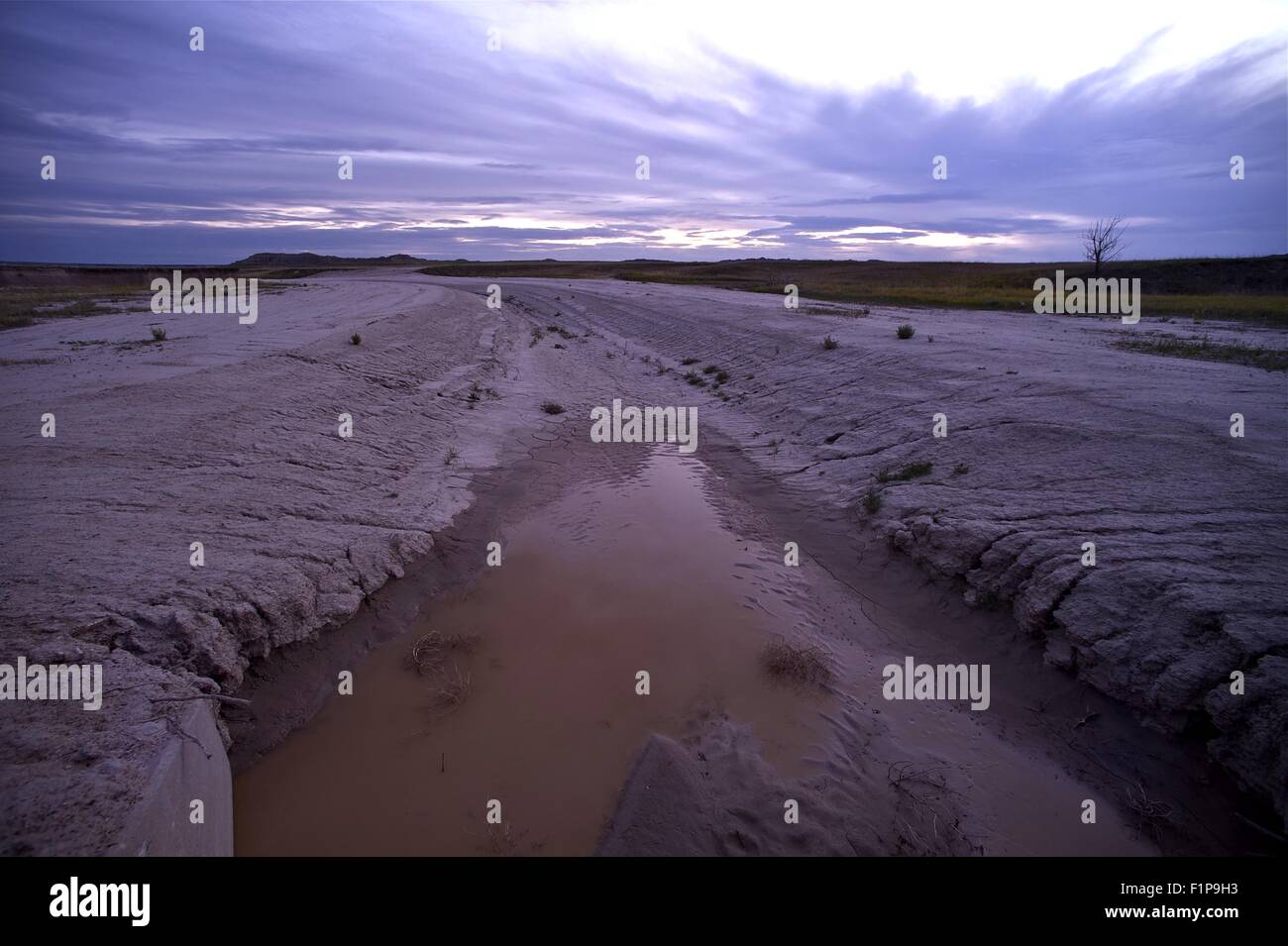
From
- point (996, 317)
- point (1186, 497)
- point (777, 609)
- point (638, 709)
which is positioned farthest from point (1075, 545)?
point (996, 317)

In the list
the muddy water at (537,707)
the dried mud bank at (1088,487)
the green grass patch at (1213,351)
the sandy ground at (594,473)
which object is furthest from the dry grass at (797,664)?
the green grass patch at (1213,351)

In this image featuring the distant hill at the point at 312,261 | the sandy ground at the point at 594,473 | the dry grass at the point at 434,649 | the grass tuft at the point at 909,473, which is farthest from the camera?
the distant hill at the point at 312,261

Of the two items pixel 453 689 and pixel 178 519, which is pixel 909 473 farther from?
pixel 178 519

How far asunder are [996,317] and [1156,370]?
1286 cm

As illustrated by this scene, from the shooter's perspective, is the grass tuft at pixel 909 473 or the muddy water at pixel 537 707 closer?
the muddy water at pixel 537 707

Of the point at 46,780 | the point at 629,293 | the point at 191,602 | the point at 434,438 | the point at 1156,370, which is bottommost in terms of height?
the point at 46,780

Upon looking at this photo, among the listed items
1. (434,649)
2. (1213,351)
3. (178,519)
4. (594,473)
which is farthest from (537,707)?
(1213,351)

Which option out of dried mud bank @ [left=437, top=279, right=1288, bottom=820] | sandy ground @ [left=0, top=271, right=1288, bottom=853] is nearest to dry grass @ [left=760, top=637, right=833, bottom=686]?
sandy ground @ [left=0, top=271, right=1288, bottom=853]

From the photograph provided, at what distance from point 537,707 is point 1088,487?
6.57 meters

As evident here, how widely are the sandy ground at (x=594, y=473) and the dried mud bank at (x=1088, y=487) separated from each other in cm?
3

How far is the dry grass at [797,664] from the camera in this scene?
5977 mm

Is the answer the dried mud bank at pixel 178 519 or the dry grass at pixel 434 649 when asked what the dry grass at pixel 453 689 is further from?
the dried mud bank at pixel 178 519
